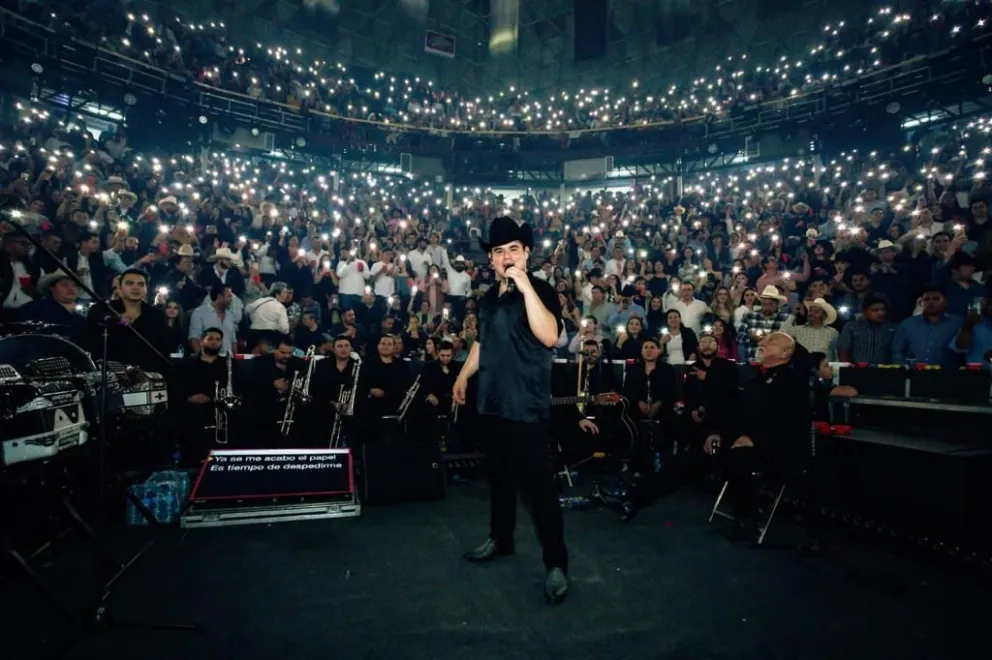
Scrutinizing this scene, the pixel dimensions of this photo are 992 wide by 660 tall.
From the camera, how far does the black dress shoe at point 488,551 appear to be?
3734 mm

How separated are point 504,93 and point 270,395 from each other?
83.7 feet

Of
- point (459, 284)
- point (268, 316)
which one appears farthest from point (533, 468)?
point (459, 284)

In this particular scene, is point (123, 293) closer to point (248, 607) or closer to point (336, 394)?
point (336, 394)

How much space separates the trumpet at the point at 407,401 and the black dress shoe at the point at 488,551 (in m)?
3.56

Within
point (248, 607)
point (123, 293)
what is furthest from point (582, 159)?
point (248, 607)

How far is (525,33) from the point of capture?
88.6 feet

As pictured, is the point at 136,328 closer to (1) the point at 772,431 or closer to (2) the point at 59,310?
(2) the point at 59,310

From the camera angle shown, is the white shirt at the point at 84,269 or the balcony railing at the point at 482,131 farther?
the balcony railing at the point at 482,131

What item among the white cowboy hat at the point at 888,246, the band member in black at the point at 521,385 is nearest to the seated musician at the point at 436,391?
the band member in black at the point at 521,385

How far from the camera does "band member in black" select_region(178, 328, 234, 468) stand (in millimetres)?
6396

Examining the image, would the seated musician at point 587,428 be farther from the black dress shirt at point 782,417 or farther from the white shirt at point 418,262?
the white shirt at point 418,262

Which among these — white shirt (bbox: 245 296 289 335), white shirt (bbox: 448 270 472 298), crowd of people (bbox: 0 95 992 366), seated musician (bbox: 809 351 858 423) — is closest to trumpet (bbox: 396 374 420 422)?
crowd of people (bbox: 0 95 992 366)

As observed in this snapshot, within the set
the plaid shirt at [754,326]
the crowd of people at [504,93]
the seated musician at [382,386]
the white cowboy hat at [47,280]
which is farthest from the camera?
the crowd of people at [504,93]

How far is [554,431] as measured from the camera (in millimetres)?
6926
